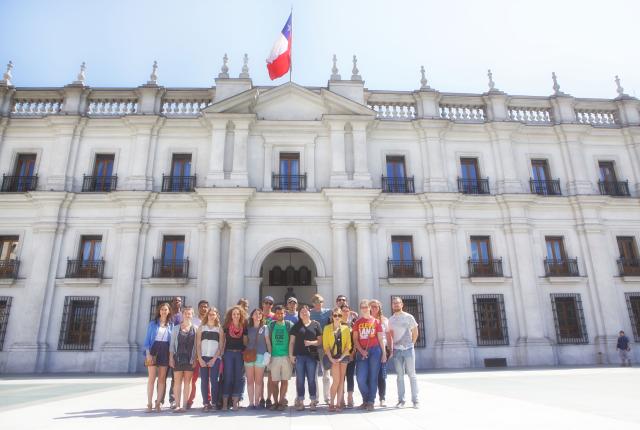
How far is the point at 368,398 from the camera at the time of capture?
21.6 ft

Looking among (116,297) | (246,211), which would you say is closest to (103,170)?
(116,297)

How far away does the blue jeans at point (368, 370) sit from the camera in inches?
263

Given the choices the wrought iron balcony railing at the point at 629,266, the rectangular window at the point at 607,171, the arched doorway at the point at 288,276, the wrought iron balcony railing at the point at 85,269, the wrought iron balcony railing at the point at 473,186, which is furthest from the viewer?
the arched doorway at the point at 288,276

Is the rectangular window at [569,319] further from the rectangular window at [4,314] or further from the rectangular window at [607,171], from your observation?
the rectangular window at [4,314]

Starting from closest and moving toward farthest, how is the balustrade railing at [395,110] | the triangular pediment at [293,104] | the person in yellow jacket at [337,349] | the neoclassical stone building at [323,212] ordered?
the person in yellow jacket at [337,349]
the neoclassical stone building at [323,212]
the triangular pediment at [293,104]
the balustrade railing at [395,110]

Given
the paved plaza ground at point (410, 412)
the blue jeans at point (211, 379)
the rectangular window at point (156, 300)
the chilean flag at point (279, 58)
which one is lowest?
the paved plaza ground at point (410, 412)

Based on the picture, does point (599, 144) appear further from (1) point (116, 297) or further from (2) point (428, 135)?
(1) point (116, 297)

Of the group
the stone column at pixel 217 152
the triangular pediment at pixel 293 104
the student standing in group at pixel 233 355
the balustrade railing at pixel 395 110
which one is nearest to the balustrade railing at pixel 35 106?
the stone column at pixel 217 152

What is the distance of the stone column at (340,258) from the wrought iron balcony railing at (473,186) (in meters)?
5.85

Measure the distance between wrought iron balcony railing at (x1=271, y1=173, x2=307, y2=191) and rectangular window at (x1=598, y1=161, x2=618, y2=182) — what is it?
46.9ft

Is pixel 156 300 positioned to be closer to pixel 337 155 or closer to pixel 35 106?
pixel 337 155

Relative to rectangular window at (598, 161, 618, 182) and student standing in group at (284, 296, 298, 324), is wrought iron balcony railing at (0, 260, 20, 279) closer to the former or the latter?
student standing in group at (284, 296, 298, 324)

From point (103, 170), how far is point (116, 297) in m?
5.82

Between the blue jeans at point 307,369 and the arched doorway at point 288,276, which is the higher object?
the arched doorway at point 288,276
